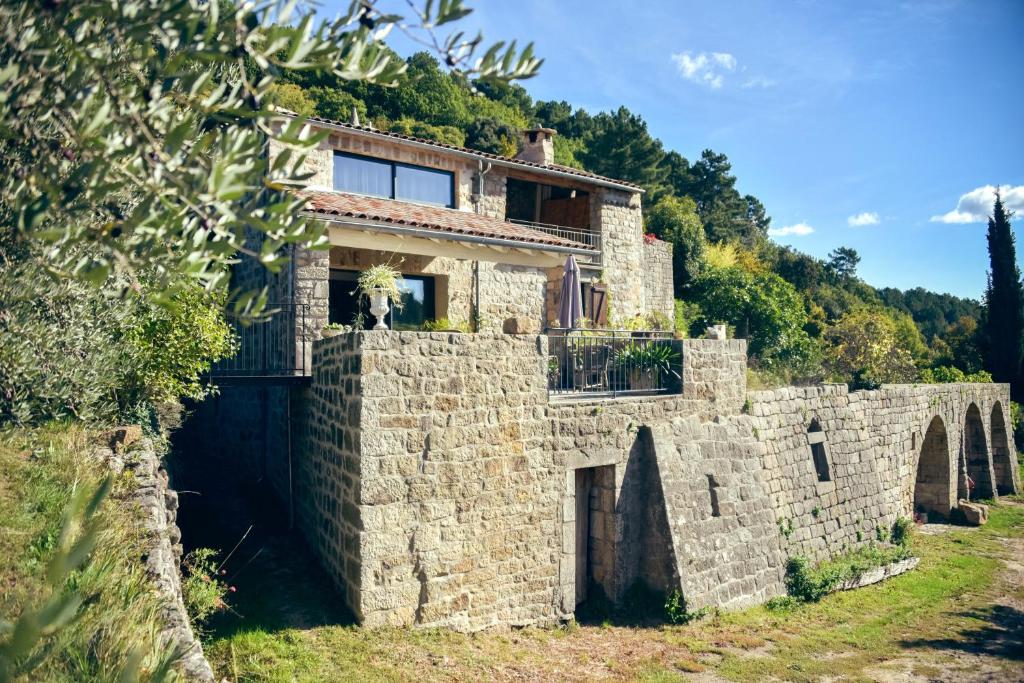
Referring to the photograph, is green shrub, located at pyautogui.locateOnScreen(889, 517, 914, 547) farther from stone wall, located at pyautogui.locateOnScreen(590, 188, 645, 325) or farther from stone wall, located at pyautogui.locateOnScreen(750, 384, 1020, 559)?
stone wall, located at pyautogui.locateOnScreen(590, 188, 645, 325)

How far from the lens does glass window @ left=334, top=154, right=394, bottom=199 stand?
1318 cm

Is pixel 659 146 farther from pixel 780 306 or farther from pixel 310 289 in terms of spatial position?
pixel 310 289

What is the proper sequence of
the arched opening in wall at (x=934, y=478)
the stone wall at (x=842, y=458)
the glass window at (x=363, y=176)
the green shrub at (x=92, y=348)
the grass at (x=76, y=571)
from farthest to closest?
the arched opening in wall at (x=934, y=478)
the glass window at (x=363, y=176)
the stone wall at (x=842, y=458)
the green shrub at (x=92, y=348)
the grass at (x=76, y=571)

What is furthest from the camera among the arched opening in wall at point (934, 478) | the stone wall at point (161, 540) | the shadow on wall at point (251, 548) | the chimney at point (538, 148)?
the chimney at point (538, 148)

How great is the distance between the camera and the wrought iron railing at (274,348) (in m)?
10.1

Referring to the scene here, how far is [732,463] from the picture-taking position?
10.8 meters

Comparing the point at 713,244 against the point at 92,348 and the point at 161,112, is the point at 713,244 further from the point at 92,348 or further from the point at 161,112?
the point at 161,112

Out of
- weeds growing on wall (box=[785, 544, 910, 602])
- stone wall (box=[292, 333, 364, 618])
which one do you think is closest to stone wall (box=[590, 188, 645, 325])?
weeds growing on wall (box=[785, 544, 910, 602])

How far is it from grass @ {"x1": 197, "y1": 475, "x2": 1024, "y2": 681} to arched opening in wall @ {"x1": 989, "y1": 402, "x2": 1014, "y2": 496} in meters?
12.3

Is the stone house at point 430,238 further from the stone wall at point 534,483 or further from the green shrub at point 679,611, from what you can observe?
the green shrub at point 679,611

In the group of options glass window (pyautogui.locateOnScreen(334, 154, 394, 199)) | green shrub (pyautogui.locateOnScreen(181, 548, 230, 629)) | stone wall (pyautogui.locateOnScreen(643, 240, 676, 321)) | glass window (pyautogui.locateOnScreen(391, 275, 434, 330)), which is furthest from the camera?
stone wall (pyautogui.locateOnScreen(643, 240, 676, 321))

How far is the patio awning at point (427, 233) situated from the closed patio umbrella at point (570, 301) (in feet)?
4.14

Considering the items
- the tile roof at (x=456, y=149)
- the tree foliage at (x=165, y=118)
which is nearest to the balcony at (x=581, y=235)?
the tile roof at (x=456, y=149)

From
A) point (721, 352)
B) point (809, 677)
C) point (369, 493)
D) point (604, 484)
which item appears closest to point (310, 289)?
point (369, 493)
